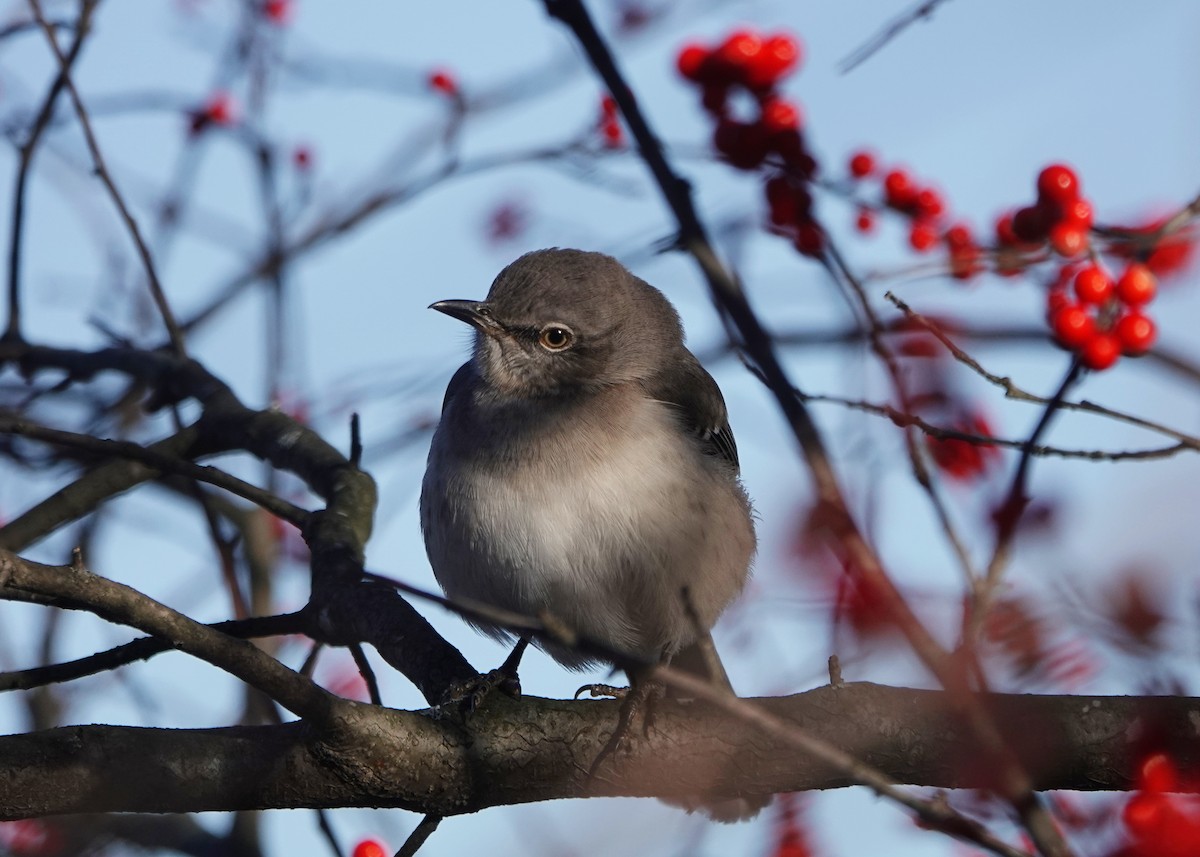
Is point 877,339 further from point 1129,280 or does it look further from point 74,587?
point 74,587

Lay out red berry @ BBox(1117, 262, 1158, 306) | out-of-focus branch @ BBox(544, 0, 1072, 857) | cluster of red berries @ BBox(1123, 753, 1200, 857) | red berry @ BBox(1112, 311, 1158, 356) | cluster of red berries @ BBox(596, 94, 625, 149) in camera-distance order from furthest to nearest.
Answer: cluster of red berries @ BBox(596, 94, 625, 149)
red berry @ BBox(1117, 262, 1158, 306)
red berry @ BBox(1112, 311, 1158, 356)
cluster of red berries @ BBox(1123, 753, 1200, 857)
out-of-focus branch @ BBox(544, 0, 1072, 857)

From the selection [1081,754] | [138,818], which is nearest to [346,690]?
[138,818]

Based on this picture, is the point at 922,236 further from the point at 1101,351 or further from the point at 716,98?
the point at 1101,351

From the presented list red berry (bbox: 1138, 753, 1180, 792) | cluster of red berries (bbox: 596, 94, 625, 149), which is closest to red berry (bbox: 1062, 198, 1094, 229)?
red berry (bbox: 1138, 753, 1180, 792)

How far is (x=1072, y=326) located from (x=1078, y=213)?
96cm

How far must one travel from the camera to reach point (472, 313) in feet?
18.7

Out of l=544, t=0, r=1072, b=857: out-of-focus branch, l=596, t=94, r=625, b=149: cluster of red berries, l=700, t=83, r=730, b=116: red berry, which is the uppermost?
l=596, t=94, r=625, b=149: cluster of red berries

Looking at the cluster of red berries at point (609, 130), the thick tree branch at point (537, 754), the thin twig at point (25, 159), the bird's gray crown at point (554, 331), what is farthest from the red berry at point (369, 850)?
the cluster of red berries at point (609, 130)

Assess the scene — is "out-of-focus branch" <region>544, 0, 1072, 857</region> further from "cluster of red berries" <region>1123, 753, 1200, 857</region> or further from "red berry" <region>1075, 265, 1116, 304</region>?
"red berry" <region>1075, 265, 1116, 304</region>

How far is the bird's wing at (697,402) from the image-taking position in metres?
5.52

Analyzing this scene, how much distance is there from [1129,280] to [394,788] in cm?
245

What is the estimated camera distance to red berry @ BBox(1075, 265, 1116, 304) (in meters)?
3.12

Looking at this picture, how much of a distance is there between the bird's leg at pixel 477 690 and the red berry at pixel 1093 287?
2088mm

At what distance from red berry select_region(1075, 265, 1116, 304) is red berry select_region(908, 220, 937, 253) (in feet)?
7.07
